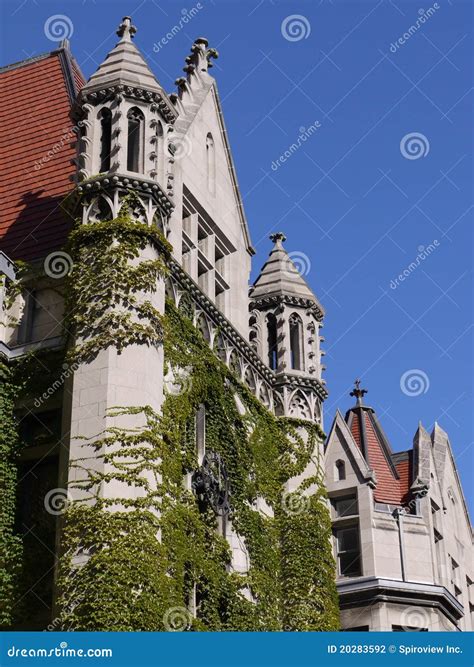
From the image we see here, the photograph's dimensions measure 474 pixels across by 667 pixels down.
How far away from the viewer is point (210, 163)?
36656 mm

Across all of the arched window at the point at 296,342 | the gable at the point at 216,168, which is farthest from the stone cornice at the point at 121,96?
the arched window at the point at 296,342

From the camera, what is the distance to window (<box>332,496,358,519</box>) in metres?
41.2

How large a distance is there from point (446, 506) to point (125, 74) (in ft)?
67.2

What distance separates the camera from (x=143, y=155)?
2948 centimetres

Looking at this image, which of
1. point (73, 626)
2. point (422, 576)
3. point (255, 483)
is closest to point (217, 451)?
point (255, 483)

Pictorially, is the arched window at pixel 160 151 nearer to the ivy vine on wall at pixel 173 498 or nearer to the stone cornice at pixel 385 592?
the ivy vine on wall at pixel 173 498

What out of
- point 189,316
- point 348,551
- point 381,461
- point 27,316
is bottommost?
point 348,551

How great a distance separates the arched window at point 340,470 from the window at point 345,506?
68 centimetres

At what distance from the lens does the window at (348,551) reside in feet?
132

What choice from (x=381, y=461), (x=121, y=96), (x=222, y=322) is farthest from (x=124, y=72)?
(x=381, y=461)

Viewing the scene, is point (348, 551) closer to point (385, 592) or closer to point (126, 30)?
point (385, 592)

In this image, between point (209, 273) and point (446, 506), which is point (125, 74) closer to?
point (209, 273)

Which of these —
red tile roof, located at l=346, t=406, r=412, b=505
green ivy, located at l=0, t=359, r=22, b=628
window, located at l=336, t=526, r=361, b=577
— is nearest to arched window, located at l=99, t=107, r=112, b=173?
green ivy, located at l=0, t=359, r=22, b=628

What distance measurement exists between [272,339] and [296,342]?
2.27ft
